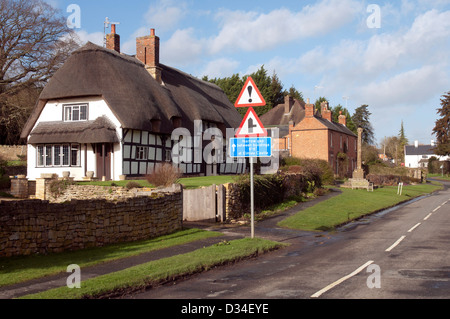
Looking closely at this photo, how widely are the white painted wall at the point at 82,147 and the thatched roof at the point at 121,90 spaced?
536mm

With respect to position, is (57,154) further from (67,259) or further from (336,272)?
(336,272)

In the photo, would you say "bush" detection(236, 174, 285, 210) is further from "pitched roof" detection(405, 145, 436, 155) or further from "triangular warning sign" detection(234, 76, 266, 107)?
"pitched roof" detection(405, 145, 436, 155)

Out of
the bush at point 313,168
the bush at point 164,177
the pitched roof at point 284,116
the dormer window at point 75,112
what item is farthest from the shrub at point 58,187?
the pitched roof at point 284,116

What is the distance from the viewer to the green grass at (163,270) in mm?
7180

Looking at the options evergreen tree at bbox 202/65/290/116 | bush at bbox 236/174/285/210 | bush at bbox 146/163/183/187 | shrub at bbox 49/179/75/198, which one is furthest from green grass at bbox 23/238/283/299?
evergreen tree at bbox 202/65/290/116

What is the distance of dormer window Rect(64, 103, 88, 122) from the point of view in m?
31.8

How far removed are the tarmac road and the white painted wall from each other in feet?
61.0

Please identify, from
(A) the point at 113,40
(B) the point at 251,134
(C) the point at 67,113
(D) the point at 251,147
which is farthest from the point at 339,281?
(A) the point at 113,40

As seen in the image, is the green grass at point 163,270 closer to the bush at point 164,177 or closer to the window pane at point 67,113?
the bush at point 164,177

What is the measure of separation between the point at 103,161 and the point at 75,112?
4517mm

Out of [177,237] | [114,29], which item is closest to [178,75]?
[114,29]

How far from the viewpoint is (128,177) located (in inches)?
1212

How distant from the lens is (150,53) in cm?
3781

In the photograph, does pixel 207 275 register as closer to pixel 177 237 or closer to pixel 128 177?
pixel 177 237
